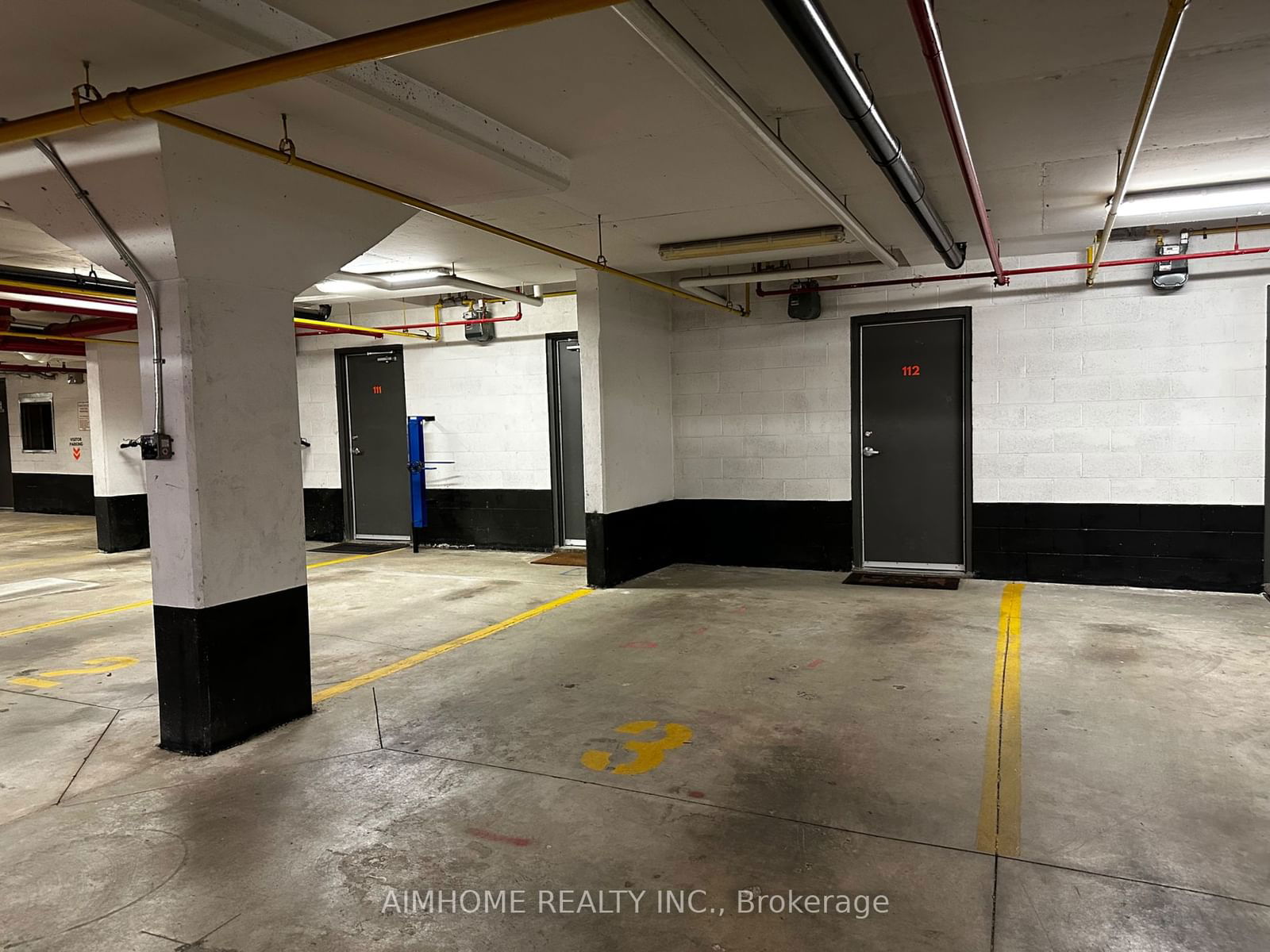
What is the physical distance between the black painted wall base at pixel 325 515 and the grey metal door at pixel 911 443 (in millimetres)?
6003

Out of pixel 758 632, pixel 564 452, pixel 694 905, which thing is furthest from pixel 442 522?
pixel 694 905

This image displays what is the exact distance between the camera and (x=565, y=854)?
2.58 metres

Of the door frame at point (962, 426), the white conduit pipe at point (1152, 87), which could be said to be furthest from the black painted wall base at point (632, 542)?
the white conduit pipe at point (1152, 87)

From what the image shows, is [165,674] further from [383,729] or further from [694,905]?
[694,905]

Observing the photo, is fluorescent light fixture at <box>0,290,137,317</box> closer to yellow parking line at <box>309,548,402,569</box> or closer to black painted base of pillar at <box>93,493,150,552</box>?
yellow parking line at <box>309,548,402,569</box>

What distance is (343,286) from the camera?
6.80 meters

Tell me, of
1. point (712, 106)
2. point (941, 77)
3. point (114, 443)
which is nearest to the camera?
point (941, 77)

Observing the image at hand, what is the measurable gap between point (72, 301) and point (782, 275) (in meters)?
5.57

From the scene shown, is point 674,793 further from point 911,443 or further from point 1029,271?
point 1029,271

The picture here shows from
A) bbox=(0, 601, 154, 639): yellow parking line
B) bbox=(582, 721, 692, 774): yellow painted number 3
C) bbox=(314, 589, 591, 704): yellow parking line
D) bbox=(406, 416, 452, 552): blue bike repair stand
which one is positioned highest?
bbox=(406, 416, 452, 552): blue bike repair stand

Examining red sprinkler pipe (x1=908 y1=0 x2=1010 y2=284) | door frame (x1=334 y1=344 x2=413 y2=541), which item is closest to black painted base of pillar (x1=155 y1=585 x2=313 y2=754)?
red sprinkler pipe (x1=908 y1=0 x2=1010 y2=284)

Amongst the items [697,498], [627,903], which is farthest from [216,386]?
[697,498]

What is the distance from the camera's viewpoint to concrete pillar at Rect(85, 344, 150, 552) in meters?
9.34

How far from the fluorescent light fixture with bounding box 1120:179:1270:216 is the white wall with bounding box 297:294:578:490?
16.3ft
